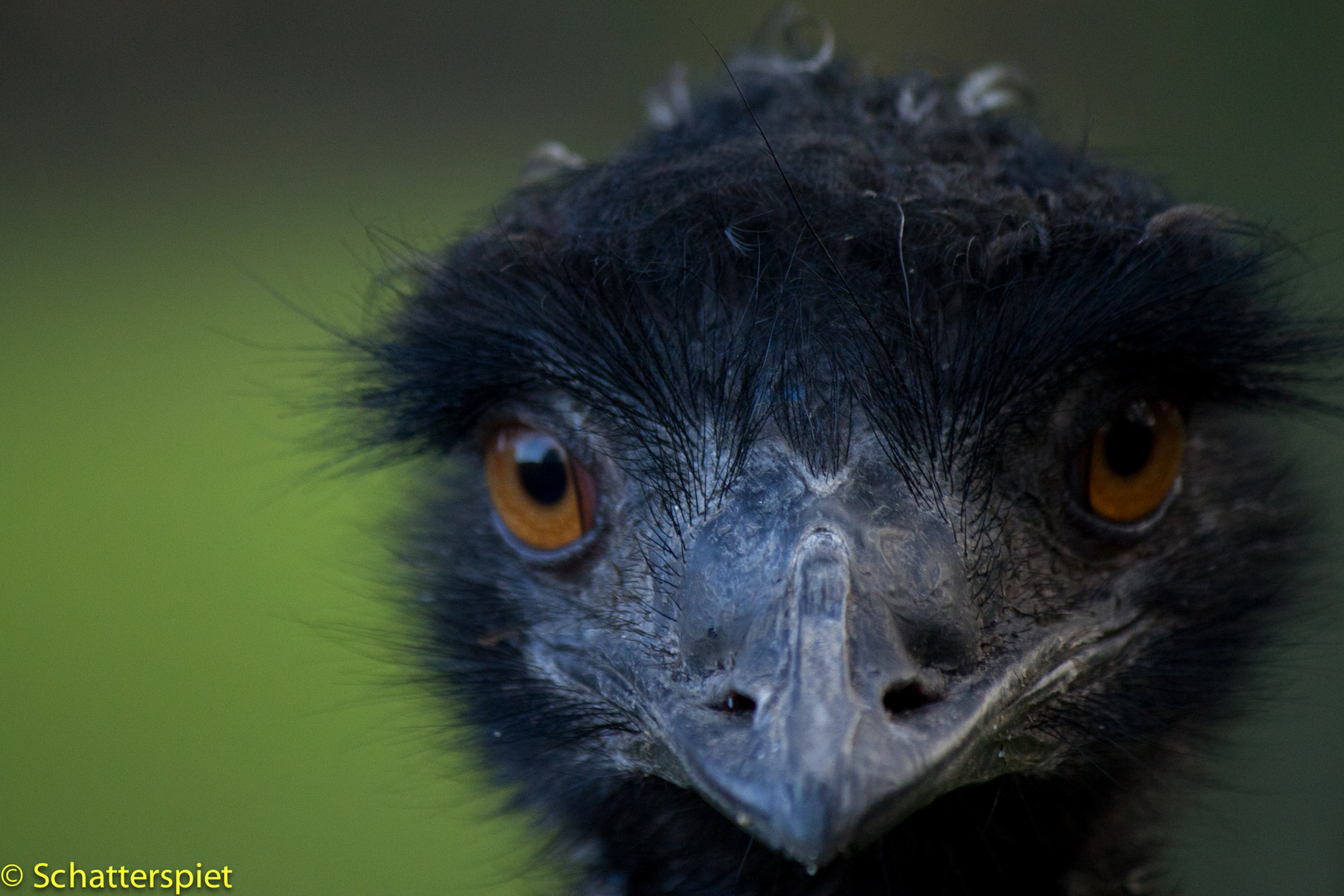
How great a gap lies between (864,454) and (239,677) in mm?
3639

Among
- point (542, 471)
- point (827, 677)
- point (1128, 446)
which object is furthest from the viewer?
point (542, 471)

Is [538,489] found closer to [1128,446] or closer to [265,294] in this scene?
[1128,446]

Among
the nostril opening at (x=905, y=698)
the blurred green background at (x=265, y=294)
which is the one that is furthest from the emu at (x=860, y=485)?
the blurred green background at (x=265, y=294)

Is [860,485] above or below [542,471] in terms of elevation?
below

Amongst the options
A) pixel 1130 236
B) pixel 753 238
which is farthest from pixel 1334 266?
pixel 753 238

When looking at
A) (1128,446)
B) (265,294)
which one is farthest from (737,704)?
(265,294)

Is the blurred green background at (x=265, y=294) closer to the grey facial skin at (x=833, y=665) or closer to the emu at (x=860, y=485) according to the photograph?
the emu at (x=860, y=485)

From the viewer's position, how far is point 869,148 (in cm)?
Answer: 176

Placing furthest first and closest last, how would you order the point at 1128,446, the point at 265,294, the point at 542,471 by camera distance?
the point at 265,294
the point at 542,471
the point at 1128,446

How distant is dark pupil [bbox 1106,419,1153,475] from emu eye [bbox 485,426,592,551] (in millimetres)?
644

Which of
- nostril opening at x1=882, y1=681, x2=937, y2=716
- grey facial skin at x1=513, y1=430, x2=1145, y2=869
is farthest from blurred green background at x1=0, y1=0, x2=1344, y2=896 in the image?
nostril opening at x1=882, y1=681, x2=937, y2=716

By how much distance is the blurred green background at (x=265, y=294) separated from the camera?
3389 mm

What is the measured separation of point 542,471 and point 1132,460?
743 millimetres

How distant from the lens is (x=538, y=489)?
1.81m
